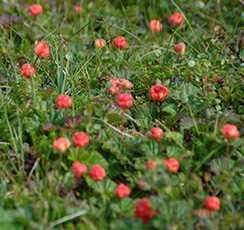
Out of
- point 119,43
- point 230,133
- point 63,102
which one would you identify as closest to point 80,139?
point 63,102

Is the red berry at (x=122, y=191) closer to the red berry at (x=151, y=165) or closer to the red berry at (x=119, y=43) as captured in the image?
the red berry at (x=151, y=165)

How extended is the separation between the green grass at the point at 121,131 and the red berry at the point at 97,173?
48mm

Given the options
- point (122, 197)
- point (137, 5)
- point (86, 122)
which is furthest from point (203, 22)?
point (122, 197)

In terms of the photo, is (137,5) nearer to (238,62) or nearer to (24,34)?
(24,34)

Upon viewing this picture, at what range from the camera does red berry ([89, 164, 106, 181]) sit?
197cm

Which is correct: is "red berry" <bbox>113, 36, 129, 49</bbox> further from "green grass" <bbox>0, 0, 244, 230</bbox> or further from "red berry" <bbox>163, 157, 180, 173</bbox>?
"red berry" <bbox>163, 157, 180, 173</bbox>

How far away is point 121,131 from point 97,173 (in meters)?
0.31

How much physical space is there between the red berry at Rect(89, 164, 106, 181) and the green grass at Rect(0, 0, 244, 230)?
1.9 inches

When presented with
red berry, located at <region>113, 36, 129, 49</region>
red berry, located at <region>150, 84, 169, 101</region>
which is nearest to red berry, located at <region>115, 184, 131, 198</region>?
red berry, located at <region>150, 84, 169, 101</region>

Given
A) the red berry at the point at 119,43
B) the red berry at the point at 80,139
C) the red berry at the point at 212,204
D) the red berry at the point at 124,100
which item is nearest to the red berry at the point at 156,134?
the red berry at the point at 124,100

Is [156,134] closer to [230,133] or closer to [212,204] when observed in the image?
[230,133]

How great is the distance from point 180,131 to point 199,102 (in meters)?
0.17

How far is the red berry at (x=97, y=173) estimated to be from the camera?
6.46 feet

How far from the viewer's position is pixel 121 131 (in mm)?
2248
